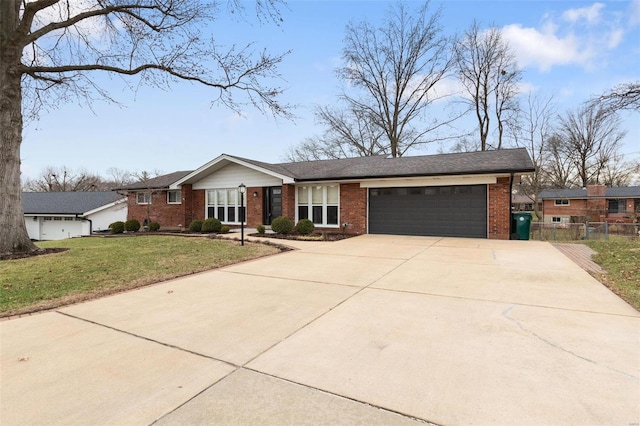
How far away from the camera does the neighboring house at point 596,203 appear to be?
28.8 metres

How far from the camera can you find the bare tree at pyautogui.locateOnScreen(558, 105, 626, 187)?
29.7 meters

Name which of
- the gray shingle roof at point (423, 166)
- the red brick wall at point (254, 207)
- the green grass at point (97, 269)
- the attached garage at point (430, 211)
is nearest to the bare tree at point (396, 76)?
the gray shingle roof at point (423, 166)

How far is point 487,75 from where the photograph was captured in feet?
82.6

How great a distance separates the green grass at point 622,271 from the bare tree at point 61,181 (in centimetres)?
5775

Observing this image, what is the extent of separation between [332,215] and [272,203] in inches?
130

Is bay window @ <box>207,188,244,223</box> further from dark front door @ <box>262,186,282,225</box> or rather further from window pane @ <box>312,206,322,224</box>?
window pane @ <box>312,206,322,224</box>

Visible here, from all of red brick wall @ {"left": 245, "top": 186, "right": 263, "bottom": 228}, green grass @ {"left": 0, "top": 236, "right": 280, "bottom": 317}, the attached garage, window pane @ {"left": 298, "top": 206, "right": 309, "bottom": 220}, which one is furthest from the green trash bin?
red brick wall @ {"left": 245, "top": 186, "right": 263, "bottom": 228}

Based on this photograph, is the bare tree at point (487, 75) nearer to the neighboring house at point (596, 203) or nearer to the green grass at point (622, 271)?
the neighboring house at point (596, 203)

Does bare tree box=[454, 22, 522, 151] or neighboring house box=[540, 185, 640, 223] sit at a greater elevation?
bare tree box=[454, 22, 522, 151]

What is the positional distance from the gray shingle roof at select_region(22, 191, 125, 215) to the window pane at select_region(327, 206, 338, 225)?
72.7ft

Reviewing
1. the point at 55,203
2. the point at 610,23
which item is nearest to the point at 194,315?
the point at 610,23

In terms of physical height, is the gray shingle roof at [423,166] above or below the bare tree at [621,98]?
below

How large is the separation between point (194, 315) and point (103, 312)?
130 cm

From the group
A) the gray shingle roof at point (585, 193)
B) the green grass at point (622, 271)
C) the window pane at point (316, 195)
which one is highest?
the gray shingle roof at point (585, 193)
